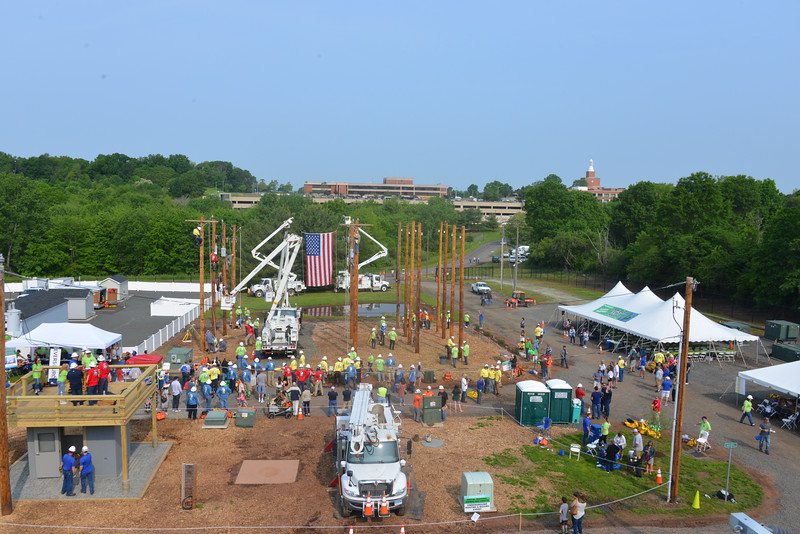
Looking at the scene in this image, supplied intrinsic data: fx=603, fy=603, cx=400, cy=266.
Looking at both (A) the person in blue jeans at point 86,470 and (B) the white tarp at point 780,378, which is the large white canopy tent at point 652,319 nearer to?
(B) the white tarp at point 780,378

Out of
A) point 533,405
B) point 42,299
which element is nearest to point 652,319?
point 533,405

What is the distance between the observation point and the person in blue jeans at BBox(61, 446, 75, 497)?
52.0 ft

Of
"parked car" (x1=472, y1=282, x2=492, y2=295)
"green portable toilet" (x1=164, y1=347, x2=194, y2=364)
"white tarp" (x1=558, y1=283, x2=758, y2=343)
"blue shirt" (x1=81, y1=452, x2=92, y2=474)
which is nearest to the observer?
"blue shirt" (x1=81, y1=452, x2=92, y2=474)

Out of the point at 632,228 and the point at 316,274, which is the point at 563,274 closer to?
the point at 632,228

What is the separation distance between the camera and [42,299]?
37.2 meters

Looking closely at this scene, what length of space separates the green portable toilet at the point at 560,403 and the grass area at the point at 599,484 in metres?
2.62

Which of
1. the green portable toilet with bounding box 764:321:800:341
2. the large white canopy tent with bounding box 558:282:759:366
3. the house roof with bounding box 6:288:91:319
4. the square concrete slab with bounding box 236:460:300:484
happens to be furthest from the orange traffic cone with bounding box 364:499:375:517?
the green portable toilet with bounding box 764:321:800:341

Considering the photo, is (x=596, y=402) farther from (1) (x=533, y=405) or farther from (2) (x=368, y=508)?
(2) (x=368, y=508)

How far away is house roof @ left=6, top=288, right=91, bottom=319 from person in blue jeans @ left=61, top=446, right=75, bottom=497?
20.0 metres

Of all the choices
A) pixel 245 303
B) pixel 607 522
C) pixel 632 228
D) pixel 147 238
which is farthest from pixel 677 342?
pixel 147 238

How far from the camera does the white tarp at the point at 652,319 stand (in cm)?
3189

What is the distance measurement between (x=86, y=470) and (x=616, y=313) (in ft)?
99.7

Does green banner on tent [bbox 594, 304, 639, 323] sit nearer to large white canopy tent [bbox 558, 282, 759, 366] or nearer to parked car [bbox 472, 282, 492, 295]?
large white canopy tent [bbox 558, 282, 759, 366]

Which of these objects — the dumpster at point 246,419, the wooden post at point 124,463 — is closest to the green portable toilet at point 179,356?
the dumpster at point 246,419
